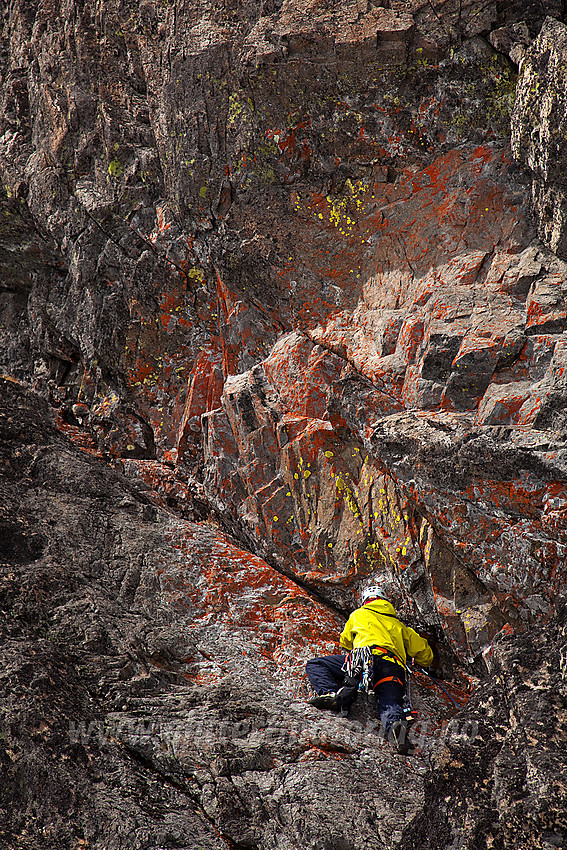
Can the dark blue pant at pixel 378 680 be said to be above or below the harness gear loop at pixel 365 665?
below

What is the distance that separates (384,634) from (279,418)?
10.9ft

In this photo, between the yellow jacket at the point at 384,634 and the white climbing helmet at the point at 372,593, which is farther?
the white climbing helmet at the point at 372,593

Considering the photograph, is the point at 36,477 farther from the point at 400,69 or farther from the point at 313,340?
the point at 400,69

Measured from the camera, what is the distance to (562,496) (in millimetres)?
5598

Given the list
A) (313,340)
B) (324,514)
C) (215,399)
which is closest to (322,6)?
(313,340)

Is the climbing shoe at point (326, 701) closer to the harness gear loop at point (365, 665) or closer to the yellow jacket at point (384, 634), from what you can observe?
the harness gear loop at point (365, 665)

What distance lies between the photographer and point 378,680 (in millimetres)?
5910

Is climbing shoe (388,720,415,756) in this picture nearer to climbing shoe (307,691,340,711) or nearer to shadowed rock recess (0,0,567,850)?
shadowed rock recess (0,0,567,850)

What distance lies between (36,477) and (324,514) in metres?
4.30

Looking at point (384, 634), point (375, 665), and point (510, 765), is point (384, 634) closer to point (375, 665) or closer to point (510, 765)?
point (375, 665)

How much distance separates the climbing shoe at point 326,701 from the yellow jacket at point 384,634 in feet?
1.88

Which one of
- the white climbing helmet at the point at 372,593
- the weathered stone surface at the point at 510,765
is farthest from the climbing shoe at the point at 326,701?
the weathered stone surface at the point at 510,765

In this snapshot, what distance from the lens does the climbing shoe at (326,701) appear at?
228 inches

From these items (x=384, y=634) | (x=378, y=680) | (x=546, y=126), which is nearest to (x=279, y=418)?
(x=384, y=634)
